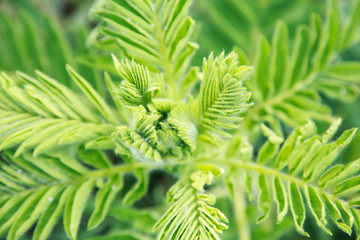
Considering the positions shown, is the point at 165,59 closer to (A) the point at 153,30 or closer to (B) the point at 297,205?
(A) the point at 153,30

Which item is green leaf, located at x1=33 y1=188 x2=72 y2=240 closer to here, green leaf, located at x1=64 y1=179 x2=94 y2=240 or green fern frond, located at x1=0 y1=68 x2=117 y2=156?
green leaf, located at x1=64 y1=179 x2=94 y2=240

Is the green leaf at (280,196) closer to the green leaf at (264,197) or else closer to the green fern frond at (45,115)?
the green leaf at (264,197)

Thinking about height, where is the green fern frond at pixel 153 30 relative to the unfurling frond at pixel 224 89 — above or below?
above

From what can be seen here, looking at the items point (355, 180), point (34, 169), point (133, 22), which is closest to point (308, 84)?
point (355, 180)

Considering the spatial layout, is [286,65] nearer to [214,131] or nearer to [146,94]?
[214,131]

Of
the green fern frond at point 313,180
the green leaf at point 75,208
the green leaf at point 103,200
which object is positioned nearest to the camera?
the green fern frond at point 313,180

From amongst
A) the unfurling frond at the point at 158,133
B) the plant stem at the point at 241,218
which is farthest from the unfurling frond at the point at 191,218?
the plant stem at the point at 241,218
